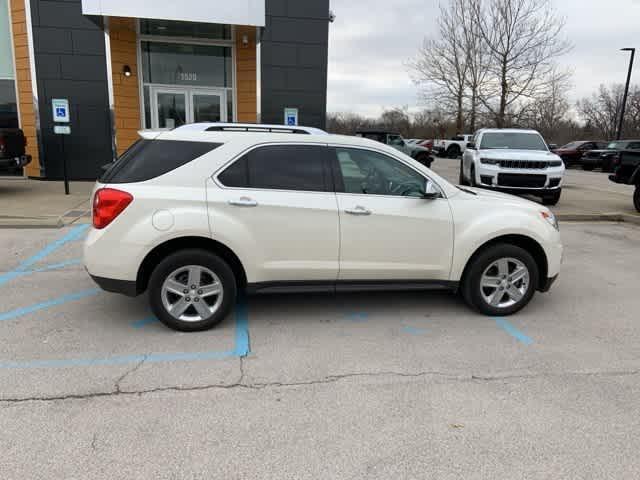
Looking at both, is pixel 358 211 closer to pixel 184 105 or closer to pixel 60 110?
pixel 60 110

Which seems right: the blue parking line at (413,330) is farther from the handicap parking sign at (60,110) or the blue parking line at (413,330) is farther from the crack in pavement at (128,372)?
the handicap parking sign at (60,110)

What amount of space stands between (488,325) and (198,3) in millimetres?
10375

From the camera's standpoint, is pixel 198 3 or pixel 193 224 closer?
pixel 193 224

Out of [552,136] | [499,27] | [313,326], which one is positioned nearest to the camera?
[313,326]

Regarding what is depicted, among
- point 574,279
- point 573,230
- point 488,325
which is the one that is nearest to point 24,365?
point 488,325

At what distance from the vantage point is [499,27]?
31859 millimetres

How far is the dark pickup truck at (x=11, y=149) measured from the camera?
11.1m

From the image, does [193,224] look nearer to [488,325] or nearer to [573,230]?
[488,325]

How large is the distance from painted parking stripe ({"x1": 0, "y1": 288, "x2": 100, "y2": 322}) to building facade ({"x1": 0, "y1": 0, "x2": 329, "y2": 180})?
958 cm

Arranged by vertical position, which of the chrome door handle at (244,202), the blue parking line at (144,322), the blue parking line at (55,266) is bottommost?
the blue parking line at (144,322)

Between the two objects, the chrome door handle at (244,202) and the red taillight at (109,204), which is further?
the chrome door handle at (244,202)

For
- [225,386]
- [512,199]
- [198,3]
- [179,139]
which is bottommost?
[225,386]

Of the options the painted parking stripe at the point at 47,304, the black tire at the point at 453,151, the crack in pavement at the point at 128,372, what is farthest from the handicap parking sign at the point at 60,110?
the black tire at the point at 453,151

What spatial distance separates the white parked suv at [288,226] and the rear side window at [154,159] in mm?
10
